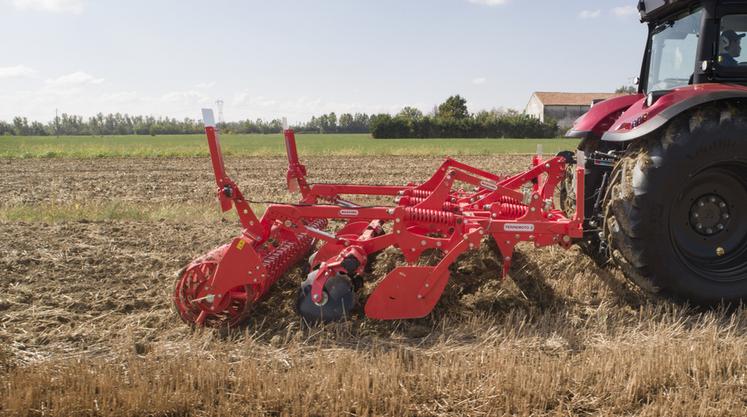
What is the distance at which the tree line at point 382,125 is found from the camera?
42.0m

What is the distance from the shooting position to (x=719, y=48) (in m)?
3.65

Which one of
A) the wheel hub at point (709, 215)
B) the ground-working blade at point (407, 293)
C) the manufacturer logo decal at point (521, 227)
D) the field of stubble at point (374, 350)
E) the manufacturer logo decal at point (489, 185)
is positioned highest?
the manufacturer logo decal at point (489, 185)

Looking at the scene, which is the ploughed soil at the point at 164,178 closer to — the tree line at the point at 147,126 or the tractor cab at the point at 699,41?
the tractor cab at the point at 699,41

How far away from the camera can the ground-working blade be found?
11.1ft

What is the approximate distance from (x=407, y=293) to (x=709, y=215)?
2.18m

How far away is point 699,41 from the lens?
3670mm

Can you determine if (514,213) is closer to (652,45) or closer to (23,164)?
(652,45)

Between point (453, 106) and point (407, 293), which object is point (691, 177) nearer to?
point (407, 293)

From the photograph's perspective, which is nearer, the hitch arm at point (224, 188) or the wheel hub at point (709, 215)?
the hitch arm at point (224, 188)

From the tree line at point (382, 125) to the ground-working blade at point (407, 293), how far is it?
19356mm

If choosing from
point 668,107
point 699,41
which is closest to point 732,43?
point 699,41

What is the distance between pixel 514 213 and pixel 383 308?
159 cm

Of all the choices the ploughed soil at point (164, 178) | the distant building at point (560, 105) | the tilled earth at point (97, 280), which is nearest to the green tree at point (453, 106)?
the distant building at point (560, 105)

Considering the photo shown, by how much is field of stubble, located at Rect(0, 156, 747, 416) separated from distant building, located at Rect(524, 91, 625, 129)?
57.8 metres
